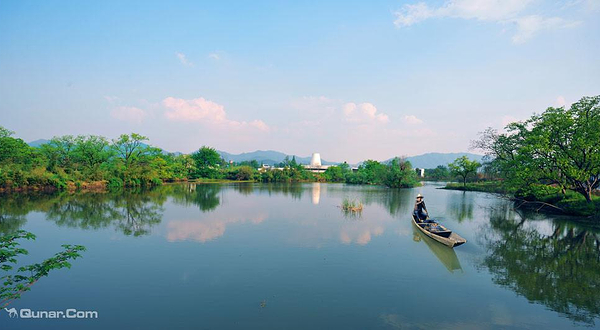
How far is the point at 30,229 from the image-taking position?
555 inches

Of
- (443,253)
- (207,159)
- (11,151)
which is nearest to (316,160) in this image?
(207,159)

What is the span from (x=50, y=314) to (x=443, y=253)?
42.8 feet

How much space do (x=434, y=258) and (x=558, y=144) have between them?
18306 mm

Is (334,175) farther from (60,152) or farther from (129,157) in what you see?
(60,152)

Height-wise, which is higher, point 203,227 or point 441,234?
point 441,234

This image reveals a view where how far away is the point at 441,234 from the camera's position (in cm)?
1253

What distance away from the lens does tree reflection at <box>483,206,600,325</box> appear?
7609mm

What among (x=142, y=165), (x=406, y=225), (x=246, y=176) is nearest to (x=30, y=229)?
(x=406, y=225)

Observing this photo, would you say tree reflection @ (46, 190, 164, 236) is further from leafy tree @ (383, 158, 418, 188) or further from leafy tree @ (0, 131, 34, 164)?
leafy tree @ (383, 158, 418, 188)

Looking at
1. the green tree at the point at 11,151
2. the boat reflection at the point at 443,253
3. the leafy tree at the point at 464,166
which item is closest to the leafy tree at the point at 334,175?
the leafy tree at the point at 464,166

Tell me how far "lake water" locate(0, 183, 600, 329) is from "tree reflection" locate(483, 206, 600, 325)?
5 centimetres

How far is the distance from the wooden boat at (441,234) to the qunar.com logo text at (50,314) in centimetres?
1246

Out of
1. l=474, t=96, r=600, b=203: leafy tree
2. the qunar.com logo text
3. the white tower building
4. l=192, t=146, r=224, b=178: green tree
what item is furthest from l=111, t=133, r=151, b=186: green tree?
the white tower building

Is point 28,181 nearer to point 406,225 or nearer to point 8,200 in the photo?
point 8,200
